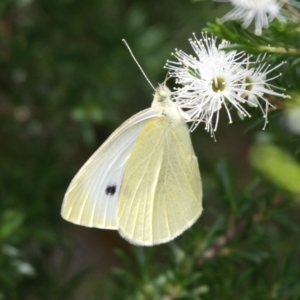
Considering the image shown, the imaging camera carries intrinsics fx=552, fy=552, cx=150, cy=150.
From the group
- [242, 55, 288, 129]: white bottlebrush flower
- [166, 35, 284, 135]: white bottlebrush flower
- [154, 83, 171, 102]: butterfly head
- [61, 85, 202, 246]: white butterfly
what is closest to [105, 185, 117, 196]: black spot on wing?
[61, 85, 202, 246]: white butterfly

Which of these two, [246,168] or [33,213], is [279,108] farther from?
[246,168]

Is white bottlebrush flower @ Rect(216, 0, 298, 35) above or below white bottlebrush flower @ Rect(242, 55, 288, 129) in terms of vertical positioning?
above

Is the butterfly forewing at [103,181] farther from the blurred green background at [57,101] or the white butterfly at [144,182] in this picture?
the blurred green background at [57,101]

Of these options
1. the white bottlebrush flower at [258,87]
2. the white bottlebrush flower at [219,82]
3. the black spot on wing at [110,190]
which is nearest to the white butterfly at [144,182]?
the black spot on wing at [110,190]

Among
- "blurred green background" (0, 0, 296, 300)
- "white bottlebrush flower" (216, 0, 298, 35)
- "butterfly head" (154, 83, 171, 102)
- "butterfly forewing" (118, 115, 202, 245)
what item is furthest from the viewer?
"blurred green background" (0, 0, 296, 300)

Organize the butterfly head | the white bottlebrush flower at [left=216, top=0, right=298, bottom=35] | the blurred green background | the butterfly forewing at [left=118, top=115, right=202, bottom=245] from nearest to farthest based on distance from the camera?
the white bottlebrush flower at [left=216, top=0, right=298, bottom=35], the butterfly head, the butterfly forewing at [left=118, top=115, right=202, bottom=245], the blurred green background

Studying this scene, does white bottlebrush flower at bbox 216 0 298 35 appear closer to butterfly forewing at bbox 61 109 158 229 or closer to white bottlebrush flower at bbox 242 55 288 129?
white bottlebrush flower at bbox 242 55 288 129

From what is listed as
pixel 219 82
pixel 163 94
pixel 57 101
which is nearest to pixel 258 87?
pixel 219 82
